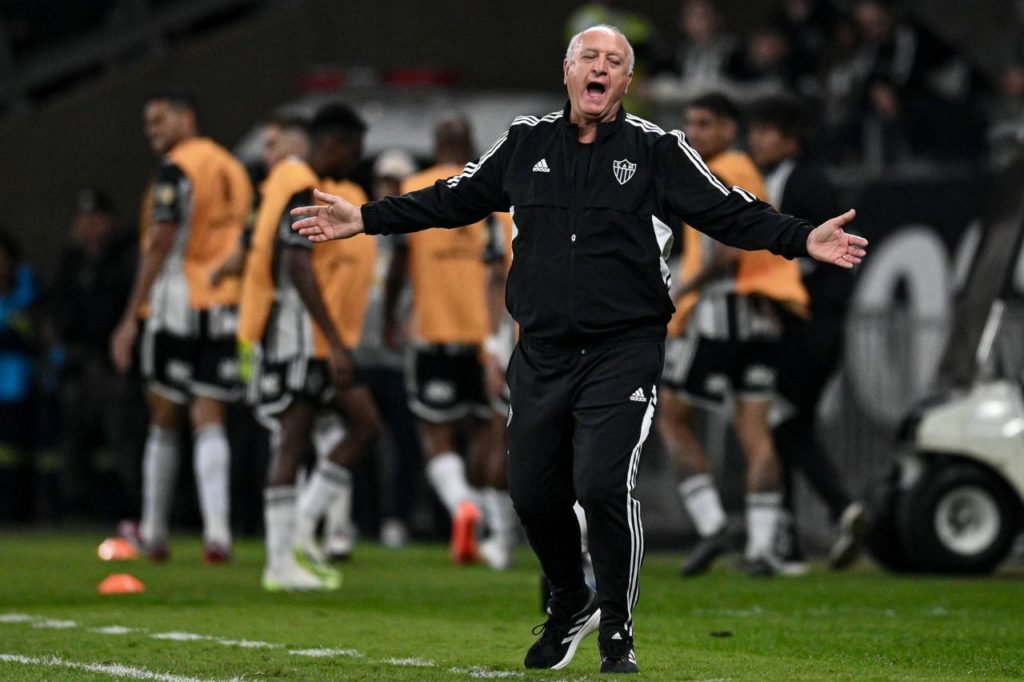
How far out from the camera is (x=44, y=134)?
21125 millimetres

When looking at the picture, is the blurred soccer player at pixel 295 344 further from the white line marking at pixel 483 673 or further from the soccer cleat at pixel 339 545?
the white line marking at pixel 483 673

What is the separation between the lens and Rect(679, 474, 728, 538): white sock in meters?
11.8

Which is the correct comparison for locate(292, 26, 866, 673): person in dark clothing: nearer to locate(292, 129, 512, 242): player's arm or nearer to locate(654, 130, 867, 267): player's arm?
locate(654, 130, 867, 267): player's arm

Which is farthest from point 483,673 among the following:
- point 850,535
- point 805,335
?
point 805,335

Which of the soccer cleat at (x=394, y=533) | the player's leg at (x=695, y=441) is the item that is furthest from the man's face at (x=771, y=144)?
the soccer cleat at (x=394, y=533)

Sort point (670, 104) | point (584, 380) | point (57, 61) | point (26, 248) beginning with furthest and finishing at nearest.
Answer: point (57, 61), point (26, 248), point (670, 104), point (584, 380)

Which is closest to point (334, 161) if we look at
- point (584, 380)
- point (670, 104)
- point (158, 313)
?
point (158, 313)

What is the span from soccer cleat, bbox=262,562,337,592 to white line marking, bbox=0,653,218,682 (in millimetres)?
3198

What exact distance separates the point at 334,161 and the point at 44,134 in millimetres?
10395

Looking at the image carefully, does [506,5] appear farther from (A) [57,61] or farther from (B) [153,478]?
(B) [153,478]

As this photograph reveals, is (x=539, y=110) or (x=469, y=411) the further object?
(x=539, y=110)

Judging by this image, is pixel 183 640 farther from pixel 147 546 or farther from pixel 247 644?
pixel 147 546

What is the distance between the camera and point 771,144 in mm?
12125

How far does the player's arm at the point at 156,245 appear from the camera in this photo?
12484mm
